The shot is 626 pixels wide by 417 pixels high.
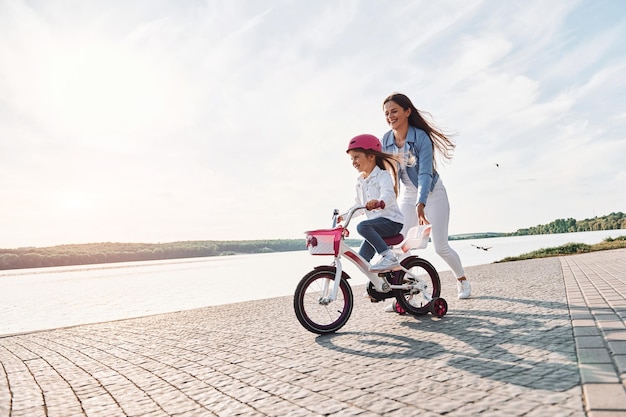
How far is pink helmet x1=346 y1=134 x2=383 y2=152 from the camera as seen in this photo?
554 centimetres

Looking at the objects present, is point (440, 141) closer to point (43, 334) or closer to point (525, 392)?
point (525, 392)

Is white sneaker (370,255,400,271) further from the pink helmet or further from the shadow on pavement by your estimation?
the pink helmet

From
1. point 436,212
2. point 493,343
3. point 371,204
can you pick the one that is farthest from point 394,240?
point 493,343

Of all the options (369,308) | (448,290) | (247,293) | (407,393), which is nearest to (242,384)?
(407,393)

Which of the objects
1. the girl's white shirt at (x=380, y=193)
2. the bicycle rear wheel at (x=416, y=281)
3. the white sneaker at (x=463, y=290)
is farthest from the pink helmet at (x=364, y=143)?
the white sneaker at (x=463, y=290)

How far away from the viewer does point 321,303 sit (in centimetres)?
513

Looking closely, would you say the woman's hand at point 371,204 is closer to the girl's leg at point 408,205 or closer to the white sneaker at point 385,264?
the white sneaker at point 385,264

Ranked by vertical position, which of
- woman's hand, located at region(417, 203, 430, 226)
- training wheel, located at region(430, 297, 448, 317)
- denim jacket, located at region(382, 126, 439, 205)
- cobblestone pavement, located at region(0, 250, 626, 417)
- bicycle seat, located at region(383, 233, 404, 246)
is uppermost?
denim jacket, located at region(382, 126, 439, 205)

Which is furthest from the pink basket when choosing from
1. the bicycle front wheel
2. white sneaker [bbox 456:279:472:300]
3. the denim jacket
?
white sneaker [bbox 456:279:472:300]

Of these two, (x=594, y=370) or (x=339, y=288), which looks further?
(x=339, y=288)

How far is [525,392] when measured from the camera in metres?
2.76

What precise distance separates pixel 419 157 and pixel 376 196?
3.68 ft

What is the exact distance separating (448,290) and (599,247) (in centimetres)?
1673

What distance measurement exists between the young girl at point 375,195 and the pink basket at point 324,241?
13.6 inches
